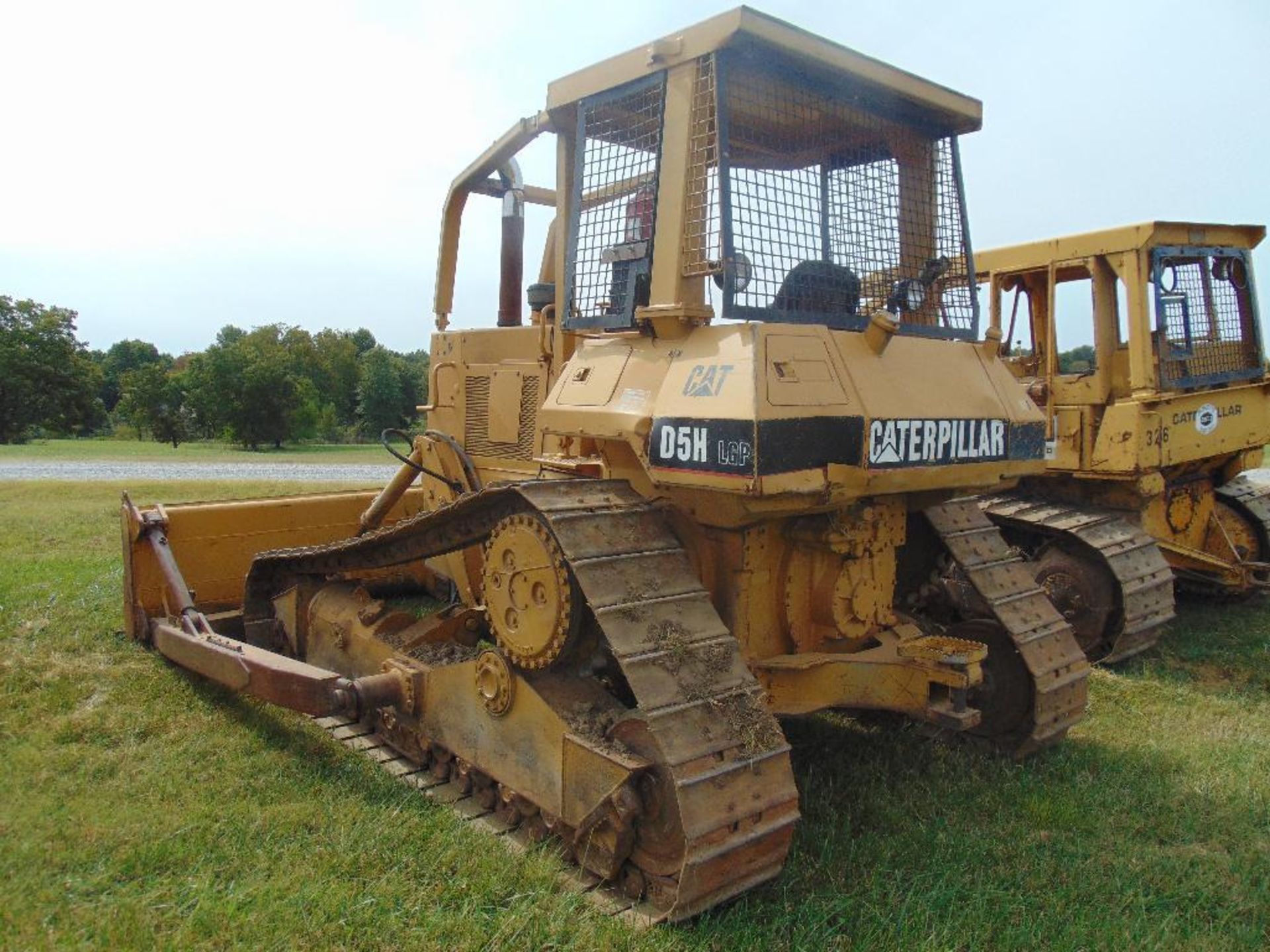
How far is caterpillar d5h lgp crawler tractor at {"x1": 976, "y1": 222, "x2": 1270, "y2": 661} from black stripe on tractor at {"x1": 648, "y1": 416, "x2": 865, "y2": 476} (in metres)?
4.06

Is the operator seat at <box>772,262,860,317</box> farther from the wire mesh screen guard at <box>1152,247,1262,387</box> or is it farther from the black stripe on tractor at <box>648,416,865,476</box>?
the wire mesh screen guard at <box>1152,247,1262,387</box>

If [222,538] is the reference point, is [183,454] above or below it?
above

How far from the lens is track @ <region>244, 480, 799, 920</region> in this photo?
10.2ft

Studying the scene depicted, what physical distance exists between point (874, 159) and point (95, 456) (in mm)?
27864

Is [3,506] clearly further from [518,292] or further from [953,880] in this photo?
[953,880]

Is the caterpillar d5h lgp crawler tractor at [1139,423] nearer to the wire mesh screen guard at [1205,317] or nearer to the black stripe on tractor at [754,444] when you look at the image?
the wire mesh screen guard at [1205,317]

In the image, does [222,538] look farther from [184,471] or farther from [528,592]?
[184,471]

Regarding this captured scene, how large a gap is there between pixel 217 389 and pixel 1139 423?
142 feet

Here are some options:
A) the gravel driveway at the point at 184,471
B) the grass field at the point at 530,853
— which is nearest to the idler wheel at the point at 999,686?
the grass field at the point at 530,853

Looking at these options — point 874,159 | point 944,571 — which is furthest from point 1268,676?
point 874,159

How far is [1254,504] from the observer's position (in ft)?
28.2

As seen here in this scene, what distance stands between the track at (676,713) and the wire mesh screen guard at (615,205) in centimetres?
86

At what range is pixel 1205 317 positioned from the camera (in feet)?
25.2

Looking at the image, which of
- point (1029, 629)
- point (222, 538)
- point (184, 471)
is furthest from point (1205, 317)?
point (184, 471)
